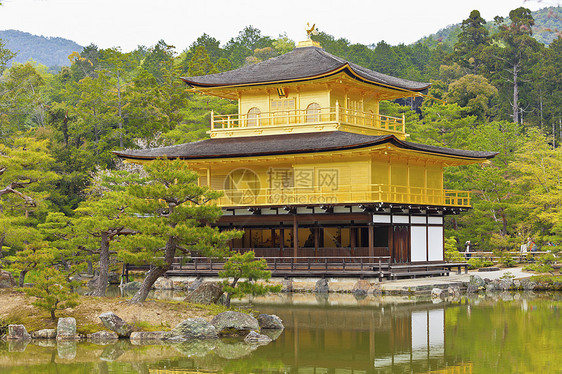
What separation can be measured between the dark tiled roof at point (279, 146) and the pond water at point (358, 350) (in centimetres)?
1019

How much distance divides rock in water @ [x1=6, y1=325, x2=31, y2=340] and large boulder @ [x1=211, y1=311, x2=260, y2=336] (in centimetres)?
483

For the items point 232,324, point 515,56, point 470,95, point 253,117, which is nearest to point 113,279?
point 253,117

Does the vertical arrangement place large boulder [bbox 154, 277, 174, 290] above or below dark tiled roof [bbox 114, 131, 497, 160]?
below

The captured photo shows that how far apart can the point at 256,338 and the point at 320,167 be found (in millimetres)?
16596

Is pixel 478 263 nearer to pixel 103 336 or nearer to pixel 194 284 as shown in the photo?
pixel 194 284

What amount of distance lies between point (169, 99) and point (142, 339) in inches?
1662

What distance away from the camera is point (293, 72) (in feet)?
121

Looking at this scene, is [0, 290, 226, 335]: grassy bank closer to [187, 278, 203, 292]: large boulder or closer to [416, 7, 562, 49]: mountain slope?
[187, 278, 203, 292]: large boulder

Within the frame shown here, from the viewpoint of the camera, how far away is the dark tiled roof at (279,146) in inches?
1262

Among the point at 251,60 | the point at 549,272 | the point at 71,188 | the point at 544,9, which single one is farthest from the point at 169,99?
the point at 544,9

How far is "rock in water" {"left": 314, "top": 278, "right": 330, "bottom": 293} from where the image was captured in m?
31.1

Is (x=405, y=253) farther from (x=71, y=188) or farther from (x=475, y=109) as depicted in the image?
(x=475, y=109)

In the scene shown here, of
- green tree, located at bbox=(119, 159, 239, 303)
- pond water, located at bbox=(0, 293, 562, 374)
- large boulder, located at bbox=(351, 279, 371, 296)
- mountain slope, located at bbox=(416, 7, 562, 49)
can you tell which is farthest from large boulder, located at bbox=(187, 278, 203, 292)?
mountain slope, located at bbox=(416, 7, 562, 49)

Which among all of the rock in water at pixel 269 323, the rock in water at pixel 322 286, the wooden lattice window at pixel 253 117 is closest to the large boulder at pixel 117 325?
the rock in water at pixel 269 323
